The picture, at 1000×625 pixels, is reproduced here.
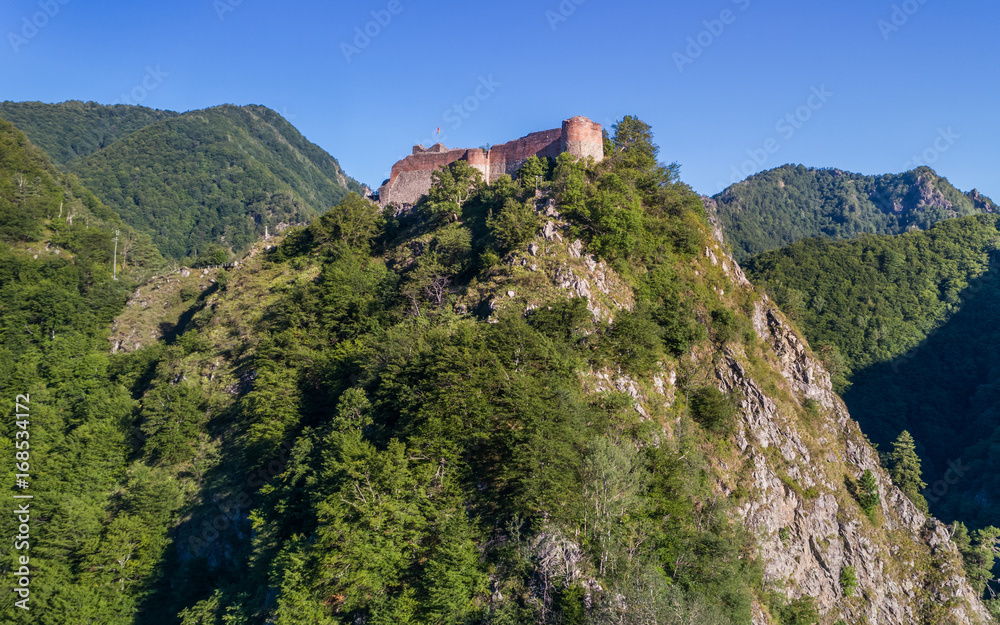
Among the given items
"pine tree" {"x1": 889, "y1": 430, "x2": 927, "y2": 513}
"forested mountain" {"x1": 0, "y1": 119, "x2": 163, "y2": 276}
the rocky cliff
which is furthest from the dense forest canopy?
"pine tree" {"x1": 889, "y1": 430, "x2": 927, "y2": 513}

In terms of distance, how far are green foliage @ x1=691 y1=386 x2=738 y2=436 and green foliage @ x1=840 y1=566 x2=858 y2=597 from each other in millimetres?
12039

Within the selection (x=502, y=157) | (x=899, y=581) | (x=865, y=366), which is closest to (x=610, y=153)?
(x=502, y=157)

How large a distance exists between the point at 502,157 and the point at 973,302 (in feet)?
371

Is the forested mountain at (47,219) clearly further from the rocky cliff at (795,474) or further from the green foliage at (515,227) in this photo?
the rocky cliff at (795,474)

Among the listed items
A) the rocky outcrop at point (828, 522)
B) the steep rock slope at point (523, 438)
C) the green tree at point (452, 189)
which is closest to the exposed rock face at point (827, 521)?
the rocky outcrop at point (828, 522)

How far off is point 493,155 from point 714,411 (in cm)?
3363

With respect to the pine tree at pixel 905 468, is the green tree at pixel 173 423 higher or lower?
higher

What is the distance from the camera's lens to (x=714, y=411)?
36.0 meters

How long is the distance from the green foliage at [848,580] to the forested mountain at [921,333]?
165 ft

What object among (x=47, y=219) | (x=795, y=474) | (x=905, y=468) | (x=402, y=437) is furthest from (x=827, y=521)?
(x=47, y=219)

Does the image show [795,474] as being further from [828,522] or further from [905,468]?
[905,468]

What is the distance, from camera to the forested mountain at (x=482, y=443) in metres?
25.6

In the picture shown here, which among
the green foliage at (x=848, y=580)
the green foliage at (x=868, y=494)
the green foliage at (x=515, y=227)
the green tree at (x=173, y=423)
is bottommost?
the green foliage at (x=848, y=580)

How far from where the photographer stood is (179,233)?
575 ft
